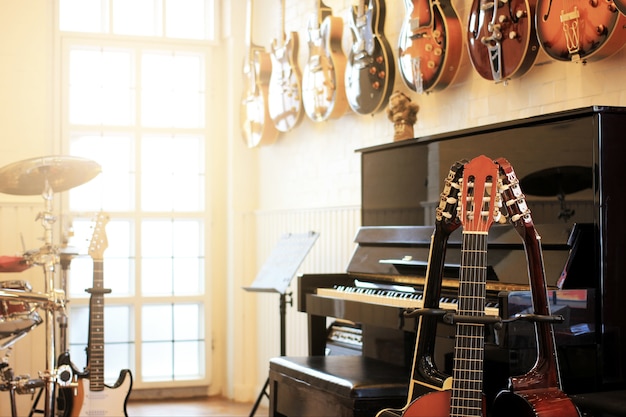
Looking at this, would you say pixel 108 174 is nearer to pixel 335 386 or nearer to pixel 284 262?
pixel 284 262

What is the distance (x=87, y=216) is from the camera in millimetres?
6270

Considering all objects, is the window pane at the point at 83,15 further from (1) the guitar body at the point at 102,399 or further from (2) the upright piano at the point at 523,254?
(2) the upright piano at the point at 523,254

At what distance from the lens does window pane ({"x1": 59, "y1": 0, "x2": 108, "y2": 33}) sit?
249 inches

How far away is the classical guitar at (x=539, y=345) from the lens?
7.28ft

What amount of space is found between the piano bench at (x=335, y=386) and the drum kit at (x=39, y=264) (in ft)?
3.07

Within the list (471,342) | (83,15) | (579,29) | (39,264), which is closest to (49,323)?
(39,264)

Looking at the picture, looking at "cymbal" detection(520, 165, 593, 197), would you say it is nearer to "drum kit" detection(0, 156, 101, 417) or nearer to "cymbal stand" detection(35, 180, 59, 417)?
"cymbal stand" detection(35, 180, 59, 417)

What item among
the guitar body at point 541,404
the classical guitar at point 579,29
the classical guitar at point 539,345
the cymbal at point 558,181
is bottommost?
the guitar body at point 541,404

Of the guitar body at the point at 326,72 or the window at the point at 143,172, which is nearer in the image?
the guitar body at the point at 326,72

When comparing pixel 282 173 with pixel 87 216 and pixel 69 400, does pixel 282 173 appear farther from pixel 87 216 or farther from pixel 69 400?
pixel 69 400

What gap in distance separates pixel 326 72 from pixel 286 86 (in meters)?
0.57

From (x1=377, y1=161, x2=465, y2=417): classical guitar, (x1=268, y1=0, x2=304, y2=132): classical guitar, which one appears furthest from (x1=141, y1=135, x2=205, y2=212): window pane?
(x1=377, y1=161, x2=465, y2=417): classical guitar

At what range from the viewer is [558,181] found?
10.00ft

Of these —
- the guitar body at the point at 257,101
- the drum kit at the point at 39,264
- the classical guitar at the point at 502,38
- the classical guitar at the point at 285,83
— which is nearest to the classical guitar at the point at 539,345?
the classical guitar at the point at 502,38
